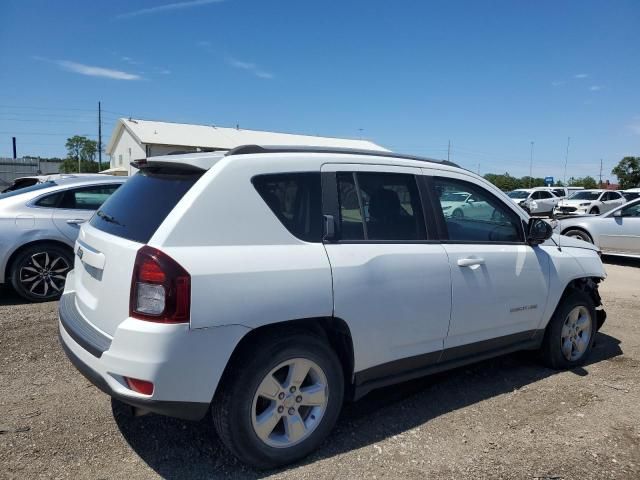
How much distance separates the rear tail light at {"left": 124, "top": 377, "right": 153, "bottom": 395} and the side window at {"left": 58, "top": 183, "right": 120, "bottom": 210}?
4.74m

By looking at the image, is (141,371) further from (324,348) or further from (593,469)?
(593,469)

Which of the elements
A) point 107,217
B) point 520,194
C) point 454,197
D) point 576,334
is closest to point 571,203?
point 520,194

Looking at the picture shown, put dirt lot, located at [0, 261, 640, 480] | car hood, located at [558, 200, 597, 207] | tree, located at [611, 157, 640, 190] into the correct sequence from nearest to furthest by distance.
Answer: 1. dirt lot, located at [0, 261, 640, 480]
2. car hood, located at [558, 200, 597, 207]
3. tree, located at [611, 157, 640, 190]

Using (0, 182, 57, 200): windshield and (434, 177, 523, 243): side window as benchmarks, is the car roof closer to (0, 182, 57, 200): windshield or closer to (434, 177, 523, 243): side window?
(434, 177, 523, 243): side window

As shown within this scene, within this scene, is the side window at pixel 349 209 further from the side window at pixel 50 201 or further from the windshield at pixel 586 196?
the windshield at pixel 586 196

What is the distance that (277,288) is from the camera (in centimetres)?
281

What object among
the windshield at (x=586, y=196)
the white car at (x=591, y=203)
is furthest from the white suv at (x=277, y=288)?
the windshield at (x=586, y=196)

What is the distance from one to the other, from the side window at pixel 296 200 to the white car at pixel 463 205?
112cm

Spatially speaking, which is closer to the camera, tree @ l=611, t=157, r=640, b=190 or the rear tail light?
the rear tail light

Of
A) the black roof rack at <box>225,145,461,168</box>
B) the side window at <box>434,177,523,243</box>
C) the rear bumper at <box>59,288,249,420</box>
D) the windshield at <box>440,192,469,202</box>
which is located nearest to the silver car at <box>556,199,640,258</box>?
the side window at <box>434,177,523,243</box>

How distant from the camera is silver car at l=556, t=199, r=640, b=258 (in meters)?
11.2

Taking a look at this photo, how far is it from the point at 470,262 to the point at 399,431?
1.28 meters

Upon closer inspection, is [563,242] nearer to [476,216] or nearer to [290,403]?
[476,216]

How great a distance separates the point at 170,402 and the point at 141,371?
0.22 meters
